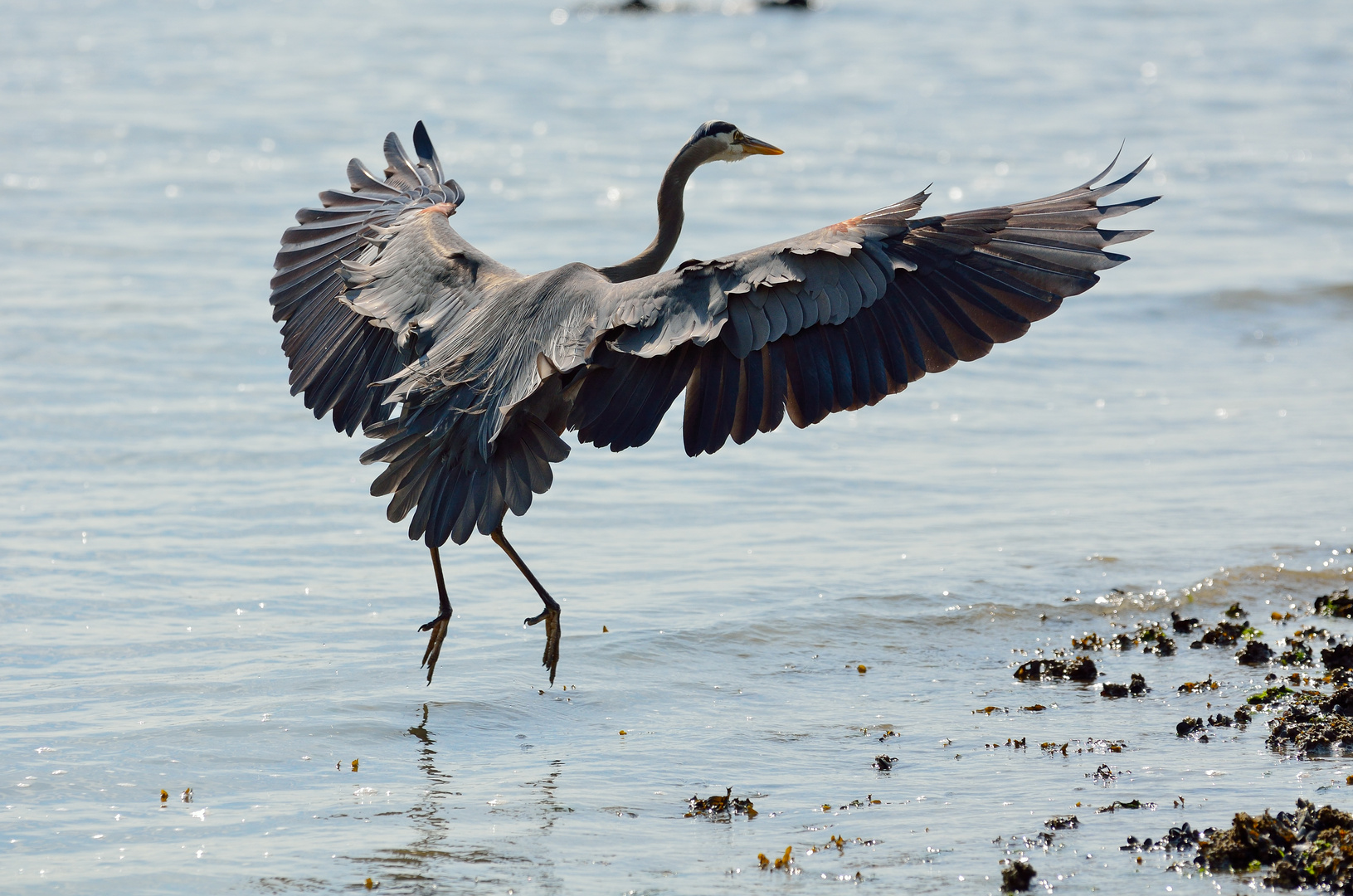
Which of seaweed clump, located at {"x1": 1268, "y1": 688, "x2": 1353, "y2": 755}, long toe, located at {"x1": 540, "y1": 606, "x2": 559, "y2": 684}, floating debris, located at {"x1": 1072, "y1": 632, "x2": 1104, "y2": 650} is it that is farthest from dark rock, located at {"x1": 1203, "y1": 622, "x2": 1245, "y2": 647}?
long toe, located at {"x1": 540, "y1": 606, "x2": 559, "y2": 684}

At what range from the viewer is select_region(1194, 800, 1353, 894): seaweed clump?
15.2 ft

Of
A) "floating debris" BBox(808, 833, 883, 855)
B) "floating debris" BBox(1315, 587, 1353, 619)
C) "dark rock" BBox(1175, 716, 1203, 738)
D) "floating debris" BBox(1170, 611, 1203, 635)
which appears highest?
"floating debris" BBox(1315, 587, 1353, 619)

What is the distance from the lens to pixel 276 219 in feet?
55.6

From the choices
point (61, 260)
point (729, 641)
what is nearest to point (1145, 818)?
point (729, 641)

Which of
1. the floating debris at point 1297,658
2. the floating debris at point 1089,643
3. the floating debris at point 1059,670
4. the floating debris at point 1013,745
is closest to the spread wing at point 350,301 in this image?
the floating debris at point 1013,745

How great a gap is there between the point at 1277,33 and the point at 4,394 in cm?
2801

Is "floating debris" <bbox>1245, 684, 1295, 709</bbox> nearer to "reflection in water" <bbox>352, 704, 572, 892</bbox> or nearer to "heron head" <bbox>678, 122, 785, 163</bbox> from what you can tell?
"reflection in water" <bbox>352, 704, 572, 892</bbox>

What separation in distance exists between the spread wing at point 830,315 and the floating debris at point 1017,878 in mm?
1744

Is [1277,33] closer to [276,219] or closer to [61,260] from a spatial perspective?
[276,219]

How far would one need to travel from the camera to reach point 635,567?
851 centimetres

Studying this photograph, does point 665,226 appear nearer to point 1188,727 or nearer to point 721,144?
point 721,144

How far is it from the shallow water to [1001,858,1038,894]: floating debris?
93 millimetres

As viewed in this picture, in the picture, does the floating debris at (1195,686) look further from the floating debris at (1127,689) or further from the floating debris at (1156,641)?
the floating debris at (1156,641)

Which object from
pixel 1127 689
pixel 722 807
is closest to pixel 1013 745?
pixel 1127 689
